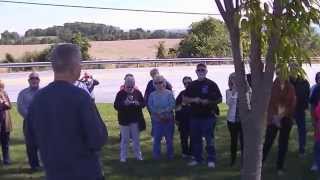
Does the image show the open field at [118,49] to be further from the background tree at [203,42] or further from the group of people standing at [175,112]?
the group of people standing at [175,112]

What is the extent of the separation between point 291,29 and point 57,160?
183 cm

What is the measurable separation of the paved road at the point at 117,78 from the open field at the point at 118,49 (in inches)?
530

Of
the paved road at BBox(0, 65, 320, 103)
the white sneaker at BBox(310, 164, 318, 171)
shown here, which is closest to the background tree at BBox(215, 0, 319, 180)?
the white sneaker at BBox(310, 164, 318, 171)

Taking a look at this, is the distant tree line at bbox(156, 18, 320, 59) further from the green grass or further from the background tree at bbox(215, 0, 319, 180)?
the background tree at bbox(215, 0, 319, 180)

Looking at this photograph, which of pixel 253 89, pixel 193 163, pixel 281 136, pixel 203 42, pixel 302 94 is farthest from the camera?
pixel 203 42

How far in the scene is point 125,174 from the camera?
10578mm

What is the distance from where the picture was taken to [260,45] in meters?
5.01

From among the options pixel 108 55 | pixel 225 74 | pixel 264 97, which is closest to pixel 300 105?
pixel 264 97

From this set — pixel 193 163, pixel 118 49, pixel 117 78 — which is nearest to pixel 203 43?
pixel 117 78

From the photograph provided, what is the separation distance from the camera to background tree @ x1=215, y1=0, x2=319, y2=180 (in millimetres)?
4645

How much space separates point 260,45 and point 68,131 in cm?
154

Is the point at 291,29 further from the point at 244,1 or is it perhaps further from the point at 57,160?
the point at 57,160

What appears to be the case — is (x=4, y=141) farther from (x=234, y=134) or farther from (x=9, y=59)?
(x=9, y=59)

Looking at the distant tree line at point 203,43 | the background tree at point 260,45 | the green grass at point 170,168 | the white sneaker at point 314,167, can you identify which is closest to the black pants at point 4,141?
the green grass at point 170,168
